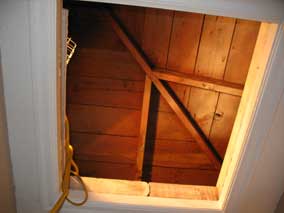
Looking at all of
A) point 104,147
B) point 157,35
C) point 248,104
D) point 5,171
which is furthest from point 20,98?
point 104,147

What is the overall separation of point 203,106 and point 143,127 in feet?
1.64

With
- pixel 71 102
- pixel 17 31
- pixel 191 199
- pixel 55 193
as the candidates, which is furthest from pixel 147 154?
pixel 17 31

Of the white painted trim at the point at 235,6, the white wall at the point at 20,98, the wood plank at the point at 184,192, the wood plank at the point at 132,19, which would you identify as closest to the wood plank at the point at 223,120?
the wood plank at the point at 132,19

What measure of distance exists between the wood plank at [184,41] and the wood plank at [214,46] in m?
0.04

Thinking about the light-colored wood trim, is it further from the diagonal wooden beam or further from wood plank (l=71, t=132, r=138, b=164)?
wood plank (l=71, t=132, r=138, b=164)

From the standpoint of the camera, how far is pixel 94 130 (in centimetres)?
219

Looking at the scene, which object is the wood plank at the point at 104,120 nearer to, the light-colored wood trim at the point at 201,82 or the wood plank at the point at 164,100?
the wood plank at the point at 164,100

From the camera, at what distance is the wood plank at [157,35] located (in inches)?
64.0

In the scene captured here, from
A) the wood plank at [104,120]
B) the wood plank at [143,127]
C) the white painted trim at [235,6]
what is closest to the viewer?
the white painted trim at [235,6]

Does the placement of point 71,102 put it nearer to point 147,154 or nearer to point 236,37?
point 147,154

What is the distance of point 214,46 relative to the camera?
1597mm

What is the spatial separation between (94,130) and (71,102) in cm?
32

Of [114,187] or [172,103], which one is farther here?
[172,103]

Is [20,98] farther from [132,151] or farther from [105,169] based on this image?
[105,169]
